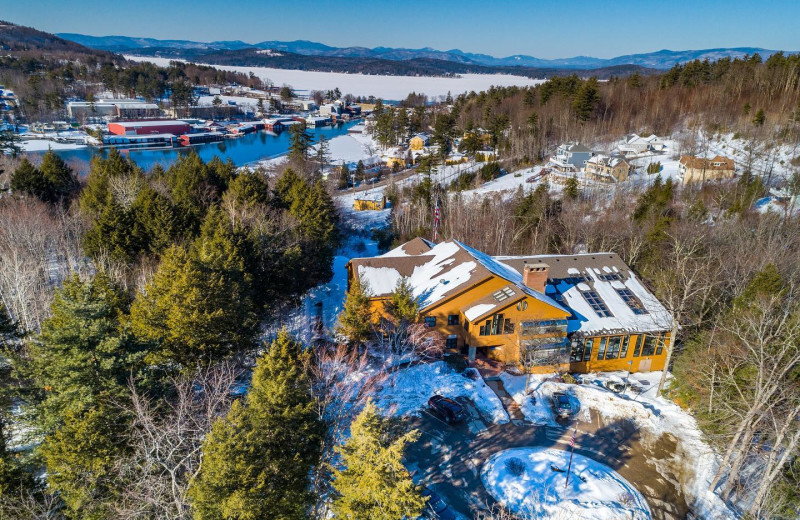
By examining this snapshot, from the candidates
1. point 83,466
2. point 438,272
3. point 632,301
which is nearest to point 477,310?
point 438,272

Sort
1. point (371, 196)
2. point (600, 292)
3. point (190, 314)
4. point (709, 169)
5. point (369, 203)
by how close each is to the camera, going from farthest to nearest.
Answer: point (371, 196), point (369, 203), point (709, 169), point (600, 292), point (190, 314)

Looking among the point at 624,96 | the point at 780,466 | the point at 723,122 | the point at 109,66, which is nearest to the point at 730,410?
the point at 780,466

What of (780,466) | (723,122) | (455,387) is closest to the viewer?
(780,466)

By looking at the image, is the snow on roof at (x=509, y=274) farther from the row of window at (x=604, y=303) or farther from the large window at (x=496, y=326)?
the row of window at (x=604, y=303)

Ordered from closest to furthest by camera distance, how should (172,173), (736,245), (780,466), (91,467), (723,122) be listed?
(91,467) < (780,466) < (736,245) < (172,173) < (723,122)

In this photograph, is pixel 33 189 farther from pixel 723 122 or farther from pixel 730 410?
pixel 723 122

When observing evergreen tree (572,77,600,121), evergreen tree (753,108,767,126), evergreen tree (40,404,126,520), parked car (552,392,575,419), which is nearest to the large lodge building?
parked car (552,392,575,419)

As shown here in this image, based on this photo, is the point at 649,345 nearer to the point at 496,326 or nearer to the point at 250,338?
the point at 496,326

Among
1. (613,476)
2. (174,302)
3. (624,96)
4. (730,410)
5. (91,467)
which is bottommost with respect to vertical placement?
(613,476)
